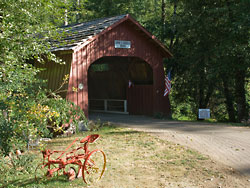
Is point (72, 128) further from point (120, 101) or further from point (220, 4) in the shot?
point (220, 4)

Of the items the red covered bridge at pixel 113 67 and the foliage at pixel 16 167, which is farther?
the red covered bridge at pixel 113 67

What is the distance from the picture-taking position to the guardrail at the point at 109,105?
18.6 meters

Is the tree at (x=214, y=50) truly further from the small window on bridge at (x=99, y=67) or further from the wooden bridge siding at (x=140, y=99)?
the small window on bridge at (x=99, y=67)

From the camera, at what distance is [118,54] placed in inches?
561

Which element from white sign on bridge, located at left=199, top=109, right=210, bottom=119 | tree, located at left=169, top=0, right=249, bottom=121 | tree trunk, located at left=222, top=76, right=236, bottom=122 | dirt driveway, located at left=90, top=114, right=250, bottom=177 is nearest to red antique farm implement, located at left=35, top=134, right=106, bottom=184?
dirt driveway, located at left=90, top=114, right=250, bottom=177

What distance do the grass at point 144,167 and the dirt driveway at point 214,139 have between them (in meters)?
0.49

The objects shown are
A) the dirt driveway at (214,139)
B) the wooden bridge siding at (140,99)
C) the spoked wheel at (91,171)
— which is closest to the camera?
the spoked wheel at (91,171)

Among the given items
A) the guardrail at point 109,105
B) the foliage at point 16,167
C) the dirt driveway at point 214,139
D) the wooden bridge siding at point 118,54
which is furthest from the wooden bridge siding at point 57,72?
the guardrail at point 109,105

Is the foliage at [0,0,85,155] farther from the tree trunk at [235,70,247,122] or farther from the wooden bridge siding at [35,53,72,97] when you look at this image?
the tree trunk at [235,70,247,122]

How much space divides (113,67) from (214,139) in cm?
1004

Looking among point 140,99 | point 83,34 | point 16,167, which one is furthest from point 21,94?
point 140,99

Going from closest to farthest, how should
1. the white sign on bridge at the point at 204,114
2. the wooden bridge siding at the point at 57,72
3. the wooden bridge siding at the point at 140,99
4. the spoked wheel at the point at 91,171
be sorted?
the spoked wheel at the point at 91,171
the wooden bridge siding at the point at 57,72
the white sign on bridge at the point at 204,114
the wooden bridge siding at the point at 140,99

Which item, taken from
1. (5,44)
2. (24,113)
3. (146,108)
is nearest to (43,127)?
(24,113)

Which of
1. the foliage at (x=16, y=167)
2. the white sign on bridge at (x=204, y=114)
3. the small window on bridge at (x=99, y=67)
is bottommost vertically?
the foliage at (x=16, y=167)
